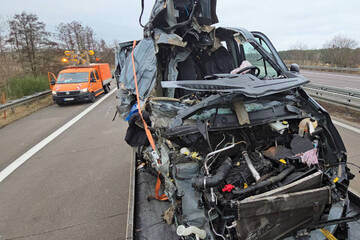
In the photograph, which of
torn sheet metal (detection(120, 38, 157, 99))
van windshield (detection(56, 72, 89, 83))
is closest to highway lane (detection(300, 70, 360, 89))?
torn sheet metal (detection(120, 38, 157, 99))

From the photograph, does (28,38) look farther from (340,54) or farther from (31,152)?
(340,54)

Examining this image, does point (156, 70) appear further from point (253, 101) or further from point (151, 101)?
point (253, 101)

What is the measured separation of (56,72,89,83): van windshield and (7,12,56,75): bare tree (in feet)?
19.3

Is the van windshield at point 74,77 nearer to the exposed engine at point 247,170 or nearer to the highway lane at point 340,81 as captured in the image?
the exposed engine at point 247,170

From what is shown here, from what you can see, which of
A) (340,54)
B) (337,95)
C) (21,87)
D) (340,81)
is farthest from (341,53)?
(21,87)

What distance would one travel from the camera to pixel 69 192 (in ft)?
11.6

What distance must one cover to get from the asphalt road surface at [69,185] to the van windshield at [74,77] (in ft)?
17.9

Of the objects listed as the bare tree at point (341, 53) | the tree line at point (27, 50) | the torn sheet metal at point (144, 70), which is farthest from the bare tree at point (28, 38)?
the bare tree at point (341, 53)

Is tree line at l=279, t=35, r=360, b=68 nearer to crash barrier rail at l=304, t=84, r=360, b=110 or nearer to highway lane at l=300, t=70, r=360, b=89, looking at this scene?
highway lane at l=300, t=70, r=360, b=89

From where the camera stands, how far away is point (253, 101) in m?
2.24

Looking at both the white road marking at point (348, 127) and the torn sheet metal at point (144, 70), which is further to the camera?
the white road marking at point (348, 127)

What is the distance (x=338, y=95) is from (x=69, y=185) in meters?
7.43

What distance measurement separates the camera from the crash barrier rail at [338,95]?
19.3ft

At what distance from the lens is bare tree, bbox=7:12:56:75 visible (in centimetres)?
1463
